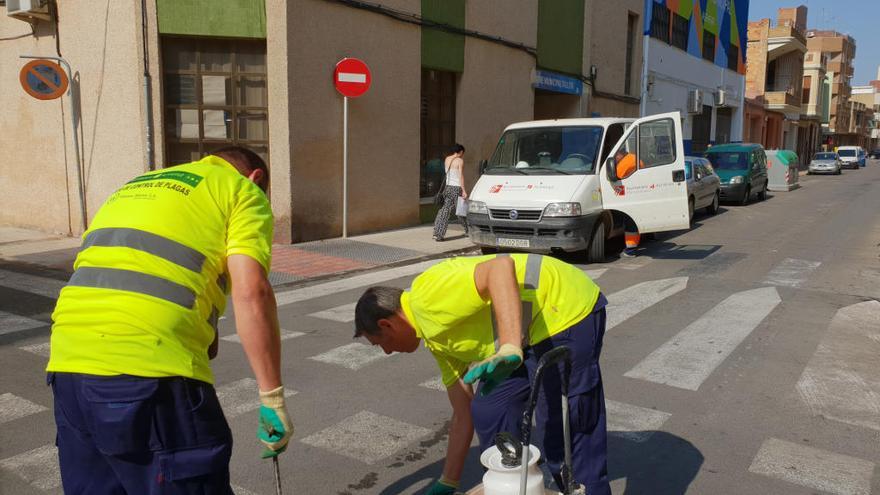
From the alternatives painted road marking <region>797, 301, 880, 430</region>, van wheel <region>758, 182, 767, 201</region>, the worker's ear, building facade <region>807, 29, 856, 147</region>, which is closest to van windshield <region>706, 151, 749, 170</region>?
van wheel <region>758, 182, 767, 201</region>

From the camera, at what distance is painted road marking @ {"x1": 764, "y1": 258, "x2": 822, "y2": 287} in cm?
912

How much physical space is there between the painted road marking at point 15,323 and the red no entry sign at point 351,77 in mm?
6433

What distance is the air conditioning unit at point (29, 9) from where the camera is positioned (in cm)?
1192

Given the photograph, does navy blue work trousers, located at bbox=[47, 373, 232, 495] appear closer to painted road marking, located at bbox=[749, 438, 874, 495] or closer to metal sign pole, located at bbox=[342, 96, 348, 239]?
painted road marking, located at bbox=[749, 438, 874, 495]

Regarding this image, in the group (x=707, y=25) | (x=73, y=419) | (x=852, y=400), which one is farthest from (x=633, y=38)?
(x=73, y=419)

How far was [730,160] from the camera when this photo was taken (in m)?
21.0

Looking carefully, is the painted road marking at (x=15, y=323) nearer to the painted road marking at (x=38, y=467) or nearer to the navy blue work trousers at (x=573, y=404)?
the painted road marking at (x=38, y=467)

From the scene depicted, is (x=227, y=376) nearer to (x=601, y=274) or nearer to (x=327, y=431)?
(x=327, y=431)

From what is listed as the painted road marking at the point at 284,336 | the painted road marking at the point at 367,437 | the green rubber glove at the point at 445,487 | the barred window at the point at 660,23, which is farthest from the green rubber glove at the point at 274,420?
the barred window at the point at 660,23

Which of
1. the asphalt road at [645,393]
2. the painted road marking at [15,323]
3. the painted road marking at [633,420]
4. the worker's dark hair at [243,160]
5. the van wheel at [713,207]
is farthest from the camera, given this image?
the van wheel at [713,207]

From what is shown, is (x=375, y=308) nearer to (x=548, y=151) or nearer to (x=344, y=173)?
(x=548, y=151)

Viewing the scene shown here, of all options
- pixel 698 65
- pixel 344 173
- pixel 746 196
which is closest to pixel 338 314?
pixel 344 173

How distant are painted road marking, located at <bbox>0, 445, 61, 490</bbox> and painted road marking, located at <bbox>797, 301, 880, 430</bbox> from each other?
4.70 meters

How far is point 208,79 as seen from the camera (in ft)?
38.0
